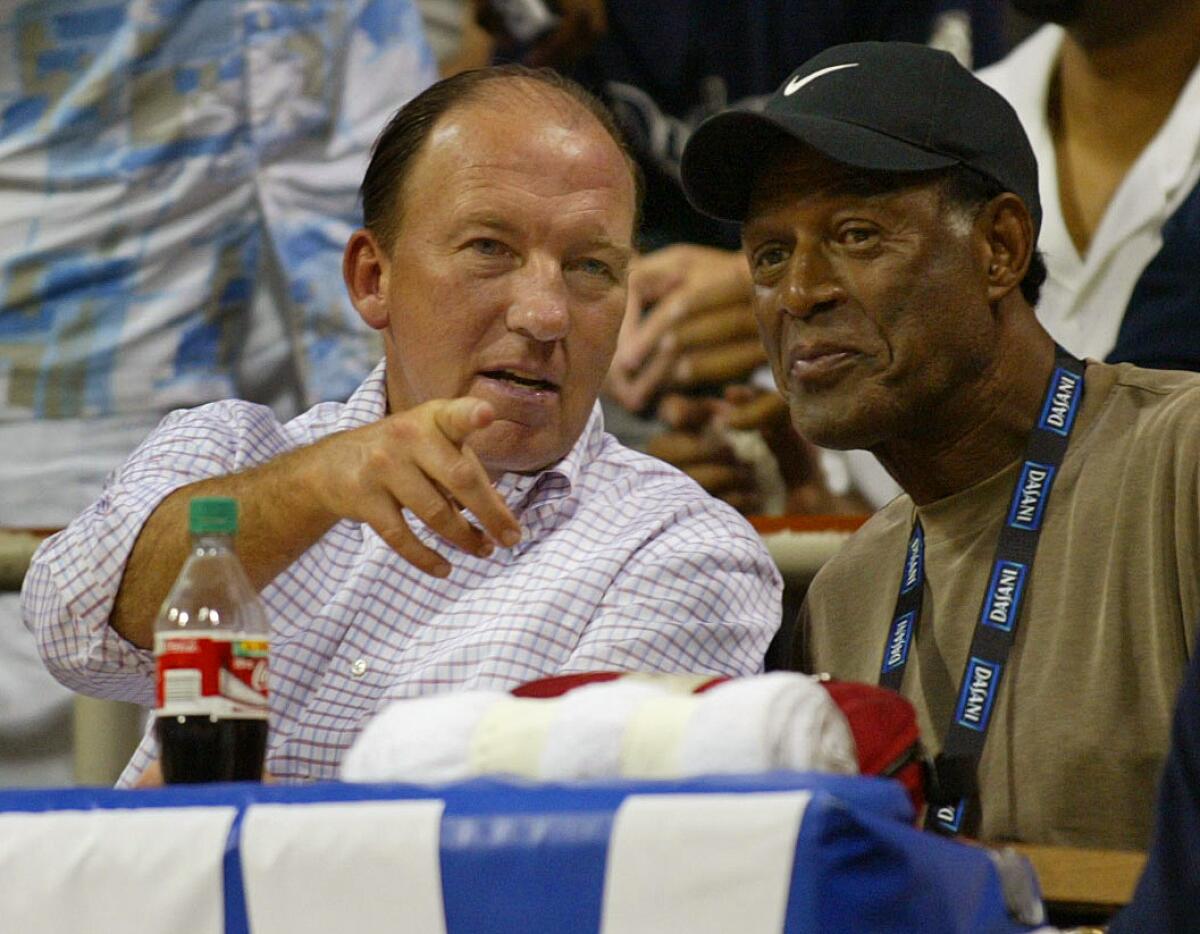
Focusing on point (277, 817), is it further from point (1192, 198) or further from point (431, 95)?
point (1192, 198)

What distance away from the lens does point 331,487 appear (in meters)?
1.34

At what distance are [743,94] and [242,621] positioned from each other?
6.14 feet

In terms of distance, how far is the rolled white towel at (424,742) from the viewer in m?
0.99

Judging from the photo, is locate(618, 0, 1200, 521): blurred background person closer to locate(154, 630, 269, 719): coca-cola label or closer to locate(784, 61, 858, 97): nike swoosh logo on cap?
locate(784, 61, 858, 97): nike swoosh logo on cap

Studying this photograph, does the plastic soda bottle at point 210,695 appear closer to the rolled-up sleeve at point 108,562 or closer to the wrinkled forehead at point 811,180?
the rolled-up sleeve at point 108,562

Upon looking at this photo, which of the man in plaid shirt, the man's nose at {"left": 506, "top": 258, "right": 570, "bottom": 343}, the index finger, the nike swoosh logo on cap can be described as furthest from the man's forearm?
the nike swoosh logo on cap

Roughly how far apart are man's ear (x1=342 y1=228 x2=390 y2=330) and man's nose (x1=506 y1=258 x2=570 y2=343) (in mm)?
185

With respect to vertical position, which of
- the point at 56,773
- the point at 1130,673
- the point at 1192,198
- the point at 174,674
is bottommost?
the point at 56,773

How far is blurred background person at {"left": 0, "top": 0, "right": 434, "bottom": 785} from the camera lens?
2668 mm

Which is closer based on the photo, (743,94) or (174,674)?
(174,674)

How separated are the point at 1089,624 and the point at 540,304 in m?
0.55

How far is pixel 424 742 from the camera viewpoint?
39.4 inches

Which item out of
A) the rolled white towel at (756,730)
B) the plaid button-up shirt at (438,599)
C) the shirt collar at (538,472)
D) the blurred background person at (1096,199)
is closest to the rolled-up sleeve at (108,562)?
the plaid button-up shirt at (438,599)

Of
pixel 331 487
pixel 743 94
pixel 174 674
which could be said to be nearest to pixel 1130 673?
pixel 331 487
